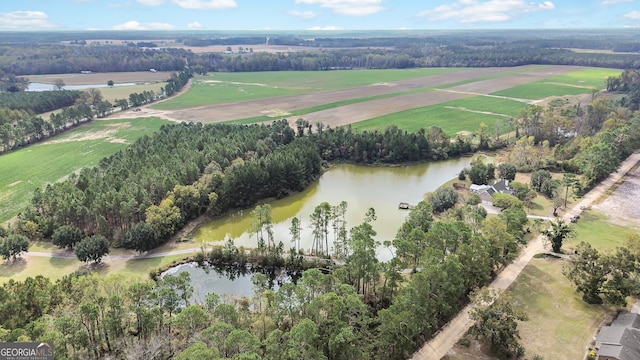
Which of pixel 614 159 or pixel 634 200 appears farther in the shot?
pixel 614 159

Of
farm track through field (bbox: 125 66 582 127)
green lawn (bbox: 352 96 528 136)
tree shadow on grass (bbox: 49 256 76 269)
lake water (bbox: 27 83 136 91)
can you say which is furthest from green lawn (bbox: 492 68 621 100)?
lake water (bbox: 27 83 136 91)

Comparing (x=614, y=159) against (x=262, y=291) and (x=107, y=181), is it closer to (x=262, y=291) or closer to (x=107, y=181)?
(x=262, y=291)

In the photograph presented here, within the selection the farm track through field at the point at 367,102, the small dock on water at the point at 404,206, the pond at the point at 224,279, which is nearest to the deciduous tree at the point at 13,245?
the pond at the point at 224,279

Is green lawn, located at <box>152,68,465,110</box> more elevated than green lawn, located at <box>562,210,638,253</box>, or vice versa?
green lawn, located at <box>152,68,465,110</box>

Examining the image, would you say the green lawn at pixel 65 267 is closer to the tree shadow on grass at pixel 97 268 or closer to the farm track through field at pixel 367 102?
the tree shadow on grass at pixel 97 268

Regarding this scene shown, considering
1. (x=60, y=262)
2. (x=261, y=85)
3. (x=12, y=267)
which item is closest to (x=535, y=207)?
(x=60, y=262)

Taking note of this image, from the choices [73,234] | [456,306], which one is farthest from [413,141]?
[73,234]

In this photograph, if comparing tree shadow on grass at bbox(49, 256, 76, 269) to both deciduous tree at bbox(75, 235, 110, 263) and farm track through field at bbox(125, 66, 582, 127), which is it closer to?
deciduous tree at bbox(75, 235, 110, 263)

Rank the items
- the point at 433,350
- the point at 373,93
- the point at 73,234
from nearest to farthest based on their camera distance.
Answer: the point at 433,350, the point at 73,234, the point at 373,93
